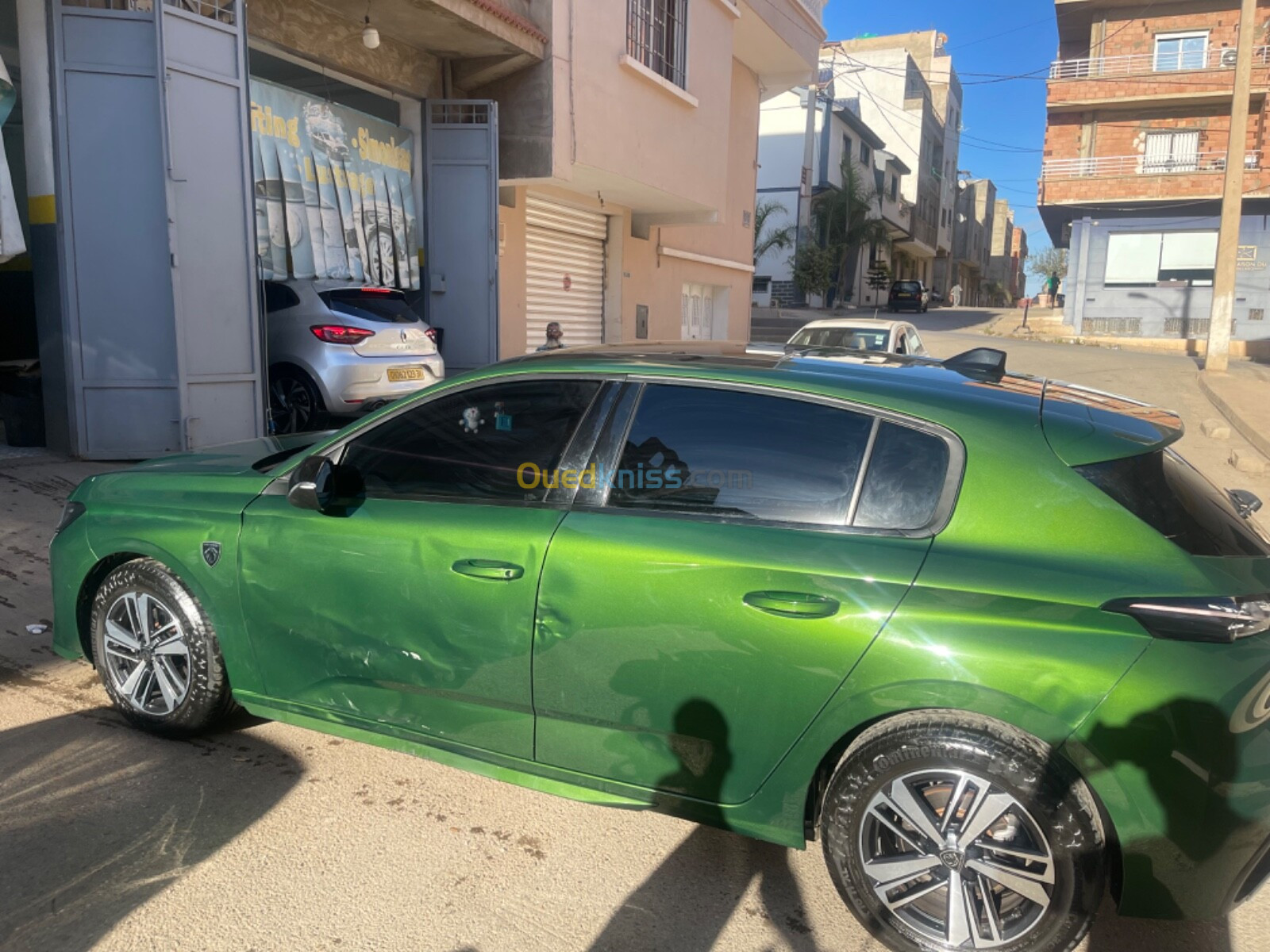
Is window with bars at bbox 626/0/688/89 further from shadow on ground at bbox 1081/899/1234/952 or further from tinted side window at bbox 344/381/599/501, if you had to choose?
shadow on ground at bbox 1081/899/1234/952

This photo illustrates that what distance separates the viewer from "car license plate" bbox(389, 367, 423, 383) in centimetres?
880

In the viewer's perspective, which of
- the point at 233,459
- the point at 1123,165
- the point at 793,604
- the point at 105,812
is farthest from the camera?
the point at 1123,165

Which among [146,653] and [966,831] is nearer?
[966,831]

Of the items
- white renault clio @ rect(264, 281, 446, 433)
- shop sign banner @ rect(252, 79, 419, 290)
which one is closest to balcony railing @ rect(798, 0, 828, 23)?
shop sign banner @ rect(252, 79, 419, 290)

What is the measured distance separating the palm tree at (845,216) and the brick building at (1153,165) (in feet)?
24.9

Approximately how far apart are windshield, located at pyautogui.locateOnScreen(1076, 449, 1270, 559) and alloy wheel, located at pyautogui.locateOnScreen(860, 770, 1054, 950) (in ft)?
2.62

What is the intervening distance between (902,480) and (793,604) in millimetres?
456

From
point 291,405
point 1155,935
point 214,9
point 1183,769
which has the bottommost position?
point 1155,935

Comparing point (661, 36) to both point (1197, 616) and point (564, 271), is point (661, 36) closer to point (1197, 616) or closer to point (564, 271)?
point (564, 271)

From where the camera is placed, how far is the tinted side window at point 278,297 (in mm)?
8820

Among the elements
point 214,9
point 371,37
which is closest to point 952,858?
point 214,9

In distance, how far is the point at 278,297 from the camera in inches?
351

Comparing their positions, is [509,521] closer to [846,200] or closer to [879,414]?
[879,414]

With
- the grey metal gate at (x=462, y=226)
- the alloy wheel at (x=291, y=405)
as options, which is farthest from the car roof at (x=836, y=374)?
the grey metal gate at (x=462, y=226)
